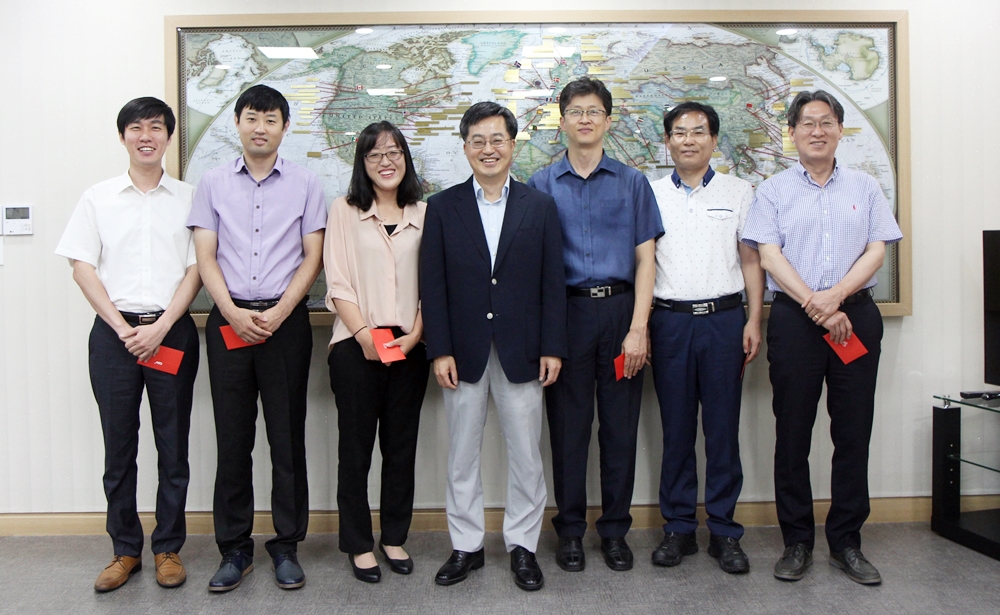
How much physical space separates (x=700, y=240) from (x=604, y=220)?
1.23 feet

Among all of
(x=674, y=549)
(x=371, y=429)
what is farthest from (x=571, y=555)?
(x=371, y=429)

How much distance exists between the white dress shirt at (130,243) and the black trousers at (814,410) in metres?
2.23

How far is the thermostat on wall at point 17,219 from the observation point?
3053mm

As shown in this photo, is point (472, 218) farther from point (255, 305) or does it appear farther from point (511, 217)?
point (255, 305)

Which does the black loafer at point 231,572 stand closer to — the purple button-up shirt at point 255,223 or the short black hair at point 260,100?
the purple button-up shirt at point 255,223

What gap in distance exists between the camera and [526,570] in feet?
8.16

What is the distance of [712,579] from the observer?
8.32 feet

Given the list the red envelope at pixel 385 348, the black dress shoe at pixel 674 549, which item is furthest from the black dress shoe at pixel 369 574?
the black dress shoe at pixel 674 549

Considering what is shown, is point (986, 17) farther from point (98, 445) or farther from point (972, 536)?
point (98, 445)

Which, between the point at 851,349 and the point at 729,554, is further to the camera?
the point at 729,554

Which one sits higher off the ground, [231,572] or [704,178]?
[704,178]

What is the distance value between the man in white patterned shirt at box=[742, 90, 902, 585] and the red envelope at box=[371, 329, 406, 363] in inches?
53.3

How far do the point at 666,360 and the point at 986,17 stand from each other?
2155 millimetres

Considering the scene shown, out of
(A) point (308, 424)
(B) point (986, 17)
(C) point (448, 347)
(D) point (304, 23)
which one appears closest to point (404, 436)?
(C) point (448, 347)
